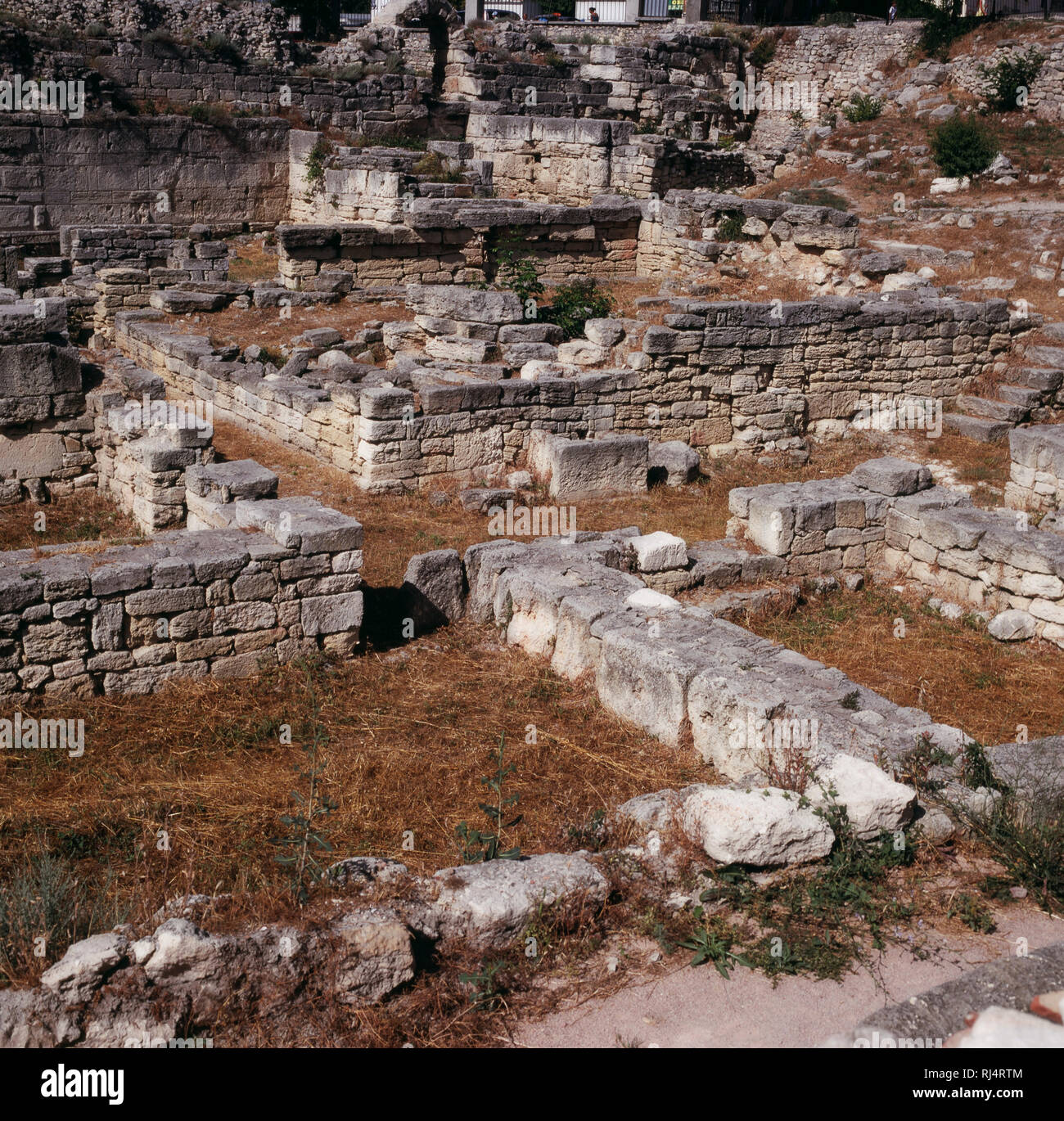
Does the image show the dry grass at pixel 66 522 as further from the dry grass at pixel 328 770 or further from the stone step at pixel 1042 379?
the stone step at pixel 1042 379

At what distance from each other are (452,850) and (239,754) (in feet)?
5.41

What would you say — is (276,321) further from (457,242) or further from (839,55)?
(839,55)

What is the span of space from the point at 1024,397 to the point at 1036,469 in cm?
395

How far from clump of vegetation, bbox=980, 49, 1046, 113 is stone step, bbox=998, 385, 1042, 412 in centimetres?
1411

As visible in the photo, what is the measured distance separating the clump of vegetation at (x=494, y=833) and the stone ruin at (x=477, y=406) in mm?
191

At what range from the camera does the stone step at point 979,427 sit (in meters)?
14.9

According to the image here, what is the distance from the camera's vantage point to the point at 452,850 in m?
5.72

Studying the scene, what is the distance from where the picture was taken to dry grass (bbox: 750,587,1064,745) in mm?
7965

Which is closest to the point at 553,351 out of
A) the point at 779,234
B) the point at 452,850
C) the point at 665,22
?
the point at 779,234

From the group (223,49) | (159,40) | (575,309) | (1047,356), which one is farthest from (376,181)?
(1047,356)

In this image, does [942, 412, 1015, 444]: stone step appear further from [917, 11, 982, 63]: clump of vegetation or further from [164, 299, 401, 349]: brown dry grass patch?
[917, 11, 982, 63]: clump of vegetation

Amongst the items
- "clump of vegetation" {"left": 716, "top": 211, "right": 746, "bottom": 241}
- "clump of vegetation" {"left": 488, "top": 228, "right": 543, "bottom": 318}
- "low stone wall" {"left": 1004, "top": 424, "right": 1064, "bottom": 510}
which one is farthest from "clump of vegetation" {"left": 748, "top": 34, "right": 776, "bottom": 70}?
"low stone wall" {"left": 1004, "top": 424, "right": 1064, "bottom": 510}

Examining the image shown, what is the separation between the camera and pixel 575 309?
49.6 ft
